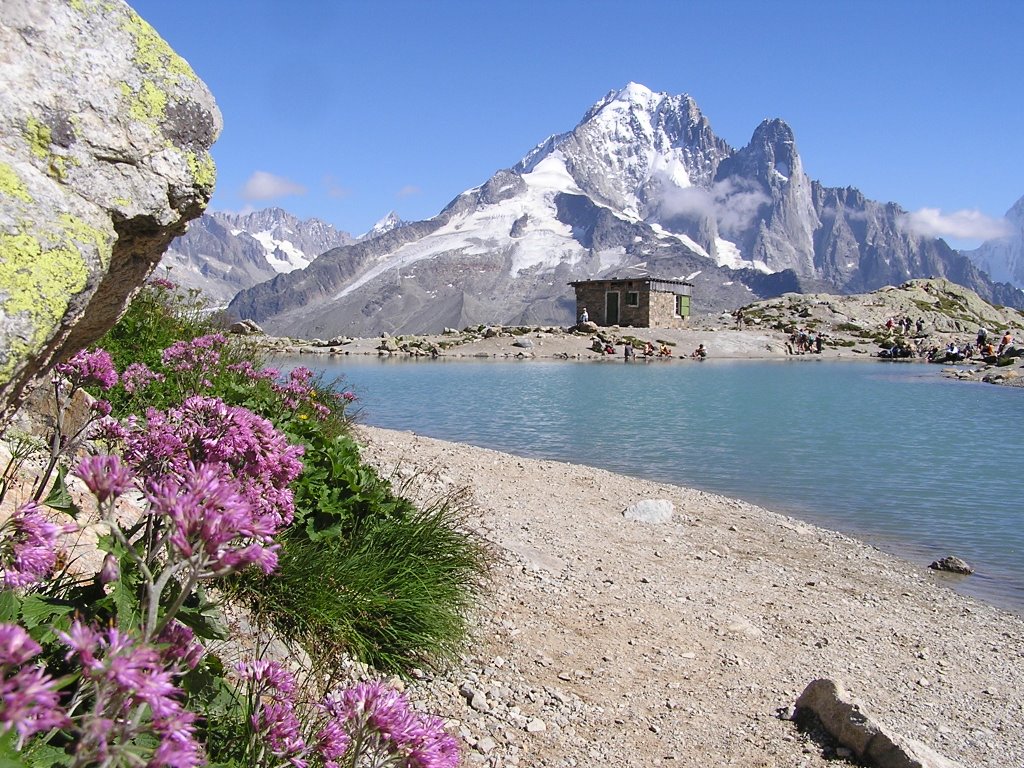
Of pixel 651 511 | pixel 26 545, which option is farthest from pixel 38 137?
pixel 651 511

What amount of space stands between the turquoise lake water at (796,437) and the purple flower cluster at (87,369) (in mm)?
10442

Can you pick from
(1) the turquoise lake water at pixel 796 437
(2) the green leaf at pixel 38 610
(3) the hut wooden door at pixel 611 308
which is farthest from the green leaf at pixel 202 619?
(3) the hut wooden door at pixel 611 308

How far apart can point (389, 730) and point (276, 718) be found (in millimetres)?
406

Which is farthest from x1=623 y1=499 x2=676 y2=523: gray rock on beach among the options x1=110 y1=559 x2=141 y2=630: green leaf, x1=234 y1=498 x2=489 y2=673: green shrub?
x1=110 y1=559 x2=141 y2=630: green leaf

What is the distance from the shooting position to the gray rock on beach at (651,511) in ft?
39.7

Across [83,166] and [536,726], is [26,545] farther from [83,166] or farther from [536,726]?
[536,726]

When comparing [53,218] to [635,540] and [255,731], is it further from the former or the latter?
[635,540]

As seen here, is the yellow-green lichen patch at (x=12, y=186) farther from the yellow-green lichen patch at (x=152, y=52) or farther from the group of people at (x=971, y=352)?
the group of people at (x=971, y=352)

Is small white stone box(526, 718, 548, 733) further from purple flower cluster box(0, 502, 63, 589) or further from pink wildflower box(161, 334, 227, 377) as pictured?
A: pink wildflower box(161, 334, 227, 377)

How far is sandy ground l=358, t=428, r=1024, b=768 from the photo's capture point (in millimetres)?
5488

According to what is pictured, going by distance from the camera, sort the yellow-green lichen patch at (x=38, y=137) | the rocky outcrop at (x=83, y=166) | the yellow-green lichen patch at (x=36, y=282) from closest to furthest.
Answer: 1. the yellow-green lichen patch at (x=36, y=282)
2. the rocky outcrop at (x=83, y=166)
3. the yellow-green lichen patch at (x=38, y=137)

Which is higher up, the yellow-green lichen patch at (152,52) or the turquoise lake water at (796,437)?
the yellow-green lichen patch at (152,52)

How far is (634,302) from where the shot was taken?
82.3 metres

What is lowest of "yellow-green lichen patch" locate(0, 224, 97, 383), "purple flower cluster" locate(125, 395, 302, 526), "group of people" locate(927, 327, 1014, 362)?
"group of people" locate(927, 327, 1014, 362)
